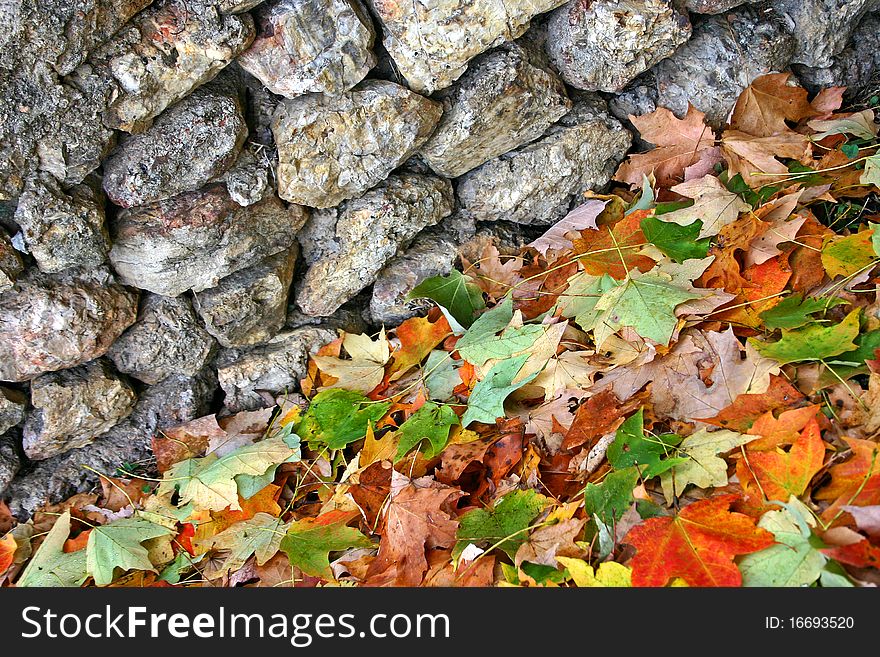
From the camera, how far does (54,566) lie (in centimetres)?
156

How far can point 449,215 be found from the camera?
6.26ft

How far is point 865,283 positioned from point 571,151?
0.76m

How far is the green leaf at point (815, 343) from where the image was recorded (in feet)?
4.30

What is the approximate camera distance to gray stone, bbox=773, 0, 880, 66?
1.71 m

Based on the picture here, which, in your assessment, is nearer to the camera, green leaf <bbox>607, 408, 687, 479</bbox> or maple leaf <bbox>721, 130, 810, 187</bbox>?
green leaf <bbox>607, 408, 687, 479</bbox>

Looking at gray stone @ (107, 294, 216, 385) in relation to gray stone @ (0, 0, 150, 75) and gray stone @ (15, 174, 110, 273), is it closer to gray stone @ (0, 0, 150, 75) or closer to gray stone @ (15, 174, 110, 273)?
gray stone @ (15, 174, 110, 273)

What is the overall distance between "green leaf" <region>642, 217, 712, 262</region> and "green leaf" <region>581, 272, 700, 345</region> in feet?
0.33

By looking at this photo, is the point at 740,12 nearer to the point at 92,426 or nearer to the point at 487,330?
the point at 487,330

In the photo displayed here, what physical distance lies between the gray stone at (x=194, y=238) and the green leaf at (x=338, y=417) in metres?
0.40

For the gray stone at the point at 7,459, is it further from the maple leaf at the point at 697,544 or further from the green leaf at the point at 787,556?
the green leaf at the point at 787,556

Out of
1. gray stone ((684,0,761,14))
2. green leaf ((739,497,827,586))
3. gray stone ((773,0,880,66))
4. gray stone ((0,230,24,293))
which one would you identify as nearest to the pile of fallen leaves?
green leaf ((739,497,827,586))

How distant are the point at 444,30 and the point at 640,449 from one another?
98 centimetres
